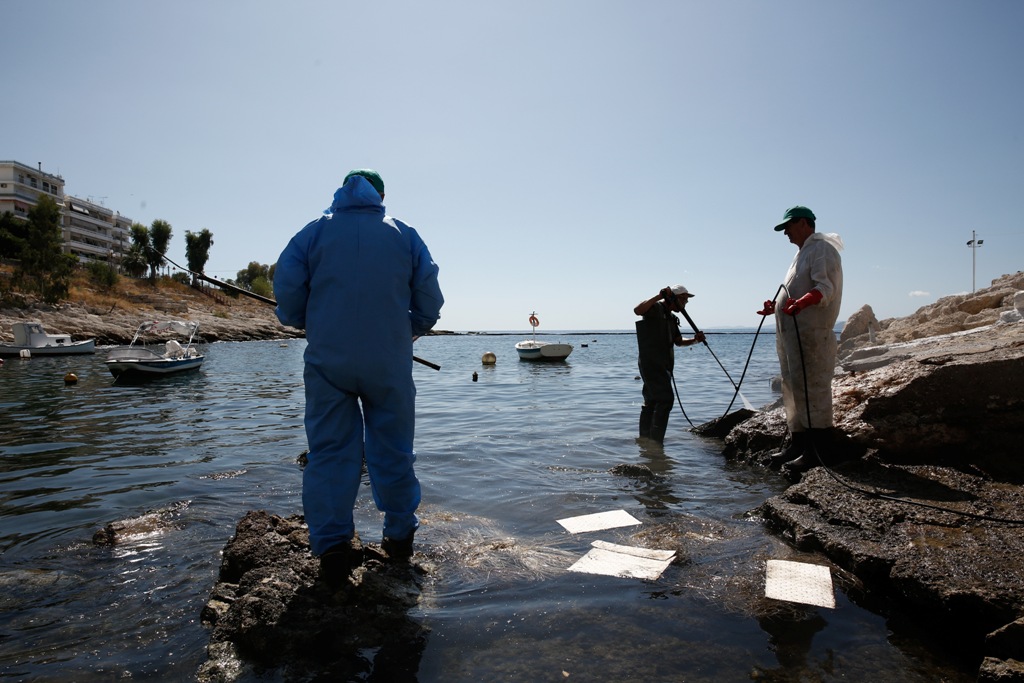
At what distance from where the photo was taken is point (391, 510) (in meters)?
3.87

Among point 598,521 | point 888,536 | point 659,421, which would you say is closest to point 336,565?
point 598,521

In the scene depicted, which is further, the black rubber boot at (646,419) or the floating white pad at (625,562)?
the black rubber boot at (646,419)

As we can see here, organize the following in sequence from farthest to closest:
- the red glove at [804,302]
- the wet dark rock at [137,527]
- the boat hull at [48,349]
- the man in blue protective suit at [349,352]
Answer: the boat hull at [48,349] → the red glove at [804,302] → the wet dark rock at [137,527] → the man in blue protective suit at [349,352]

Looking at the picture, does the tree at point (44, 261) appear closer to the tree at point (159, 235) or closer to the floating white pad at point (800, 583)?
the tree at point (159, 235)

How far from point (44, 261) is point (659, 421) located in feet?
217

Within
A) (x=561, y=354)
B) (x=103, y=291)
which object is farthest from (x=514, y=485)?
(x=103, y=291)

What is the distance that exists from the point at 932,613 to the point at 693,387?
17.1 metres

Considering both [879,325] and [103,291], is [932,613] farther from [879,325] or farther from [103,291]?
[103,291]

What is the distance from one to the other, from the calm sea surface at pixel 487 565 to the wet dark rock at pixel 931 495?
18cm

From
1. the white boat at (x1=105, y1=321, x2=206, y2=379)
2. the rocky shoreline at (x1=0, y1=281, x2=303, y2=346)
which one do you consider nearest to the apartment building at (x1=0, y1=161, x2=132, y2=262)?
the rocky shoreline at (x1=0, y1=281, x2=303, y2=346)

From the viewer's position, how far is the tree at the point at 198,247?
323ft

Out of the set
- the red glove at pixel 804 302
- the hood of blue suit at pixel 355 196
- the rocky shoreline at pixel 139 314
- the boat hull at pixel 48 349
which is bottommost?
the boat hull at pixel 48 349

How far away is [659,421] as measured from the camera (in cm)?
871

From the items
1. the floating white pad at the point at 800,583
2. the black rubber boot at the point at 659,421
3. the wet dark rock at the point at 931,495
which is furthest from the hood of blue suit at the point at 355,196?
the black rubber boot at the point at 659,421
